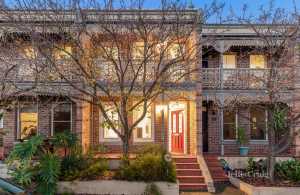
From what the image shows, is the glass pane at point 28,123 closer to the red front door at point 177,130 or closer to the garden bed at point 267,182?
the red front door at point 177,130

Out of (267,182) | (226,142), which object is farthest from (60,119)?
(267,182)

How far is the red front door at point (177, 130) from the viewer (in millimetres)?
19547

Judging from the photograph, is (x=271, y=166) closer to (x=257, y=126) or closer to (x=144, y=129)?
(x=257, y=126)

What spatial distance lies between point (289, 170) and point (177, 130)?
657 centimetres

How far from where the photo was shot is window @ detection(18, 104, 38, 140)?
1942 cm

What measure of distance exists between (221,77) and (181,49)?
5.23 meters

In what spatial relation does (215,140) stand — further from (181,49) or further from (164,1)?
(164,1)

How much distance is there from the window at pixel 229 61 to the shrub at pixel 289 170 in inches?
254

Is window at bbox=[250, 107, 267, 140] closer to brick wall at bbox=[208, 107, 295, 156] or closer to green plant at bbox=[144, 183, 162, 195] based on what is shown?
brick wall at bbox=[208, 107, 295, 156]

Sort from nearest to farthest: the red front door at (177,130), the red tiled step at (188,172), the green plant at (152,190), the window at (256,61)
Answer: the green plant at (152,190) < the red tiled step at (188,172) < the red front door at (177,130) < the window at (256,61)

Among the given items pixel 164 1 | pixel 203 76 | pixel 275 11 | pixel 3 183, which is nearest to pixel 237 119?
pixel 203 76

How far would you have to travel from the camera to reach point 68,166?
13.9 meters

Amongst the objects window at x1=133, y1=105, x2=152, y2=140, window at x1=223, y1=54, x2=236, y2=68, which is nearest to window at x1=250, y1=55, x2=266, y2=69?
window at x1=223, y1=54, x2=236, y2=68

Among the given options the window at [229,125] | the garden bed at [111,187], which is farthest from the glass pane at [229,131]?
the garden bed at [111,187]
